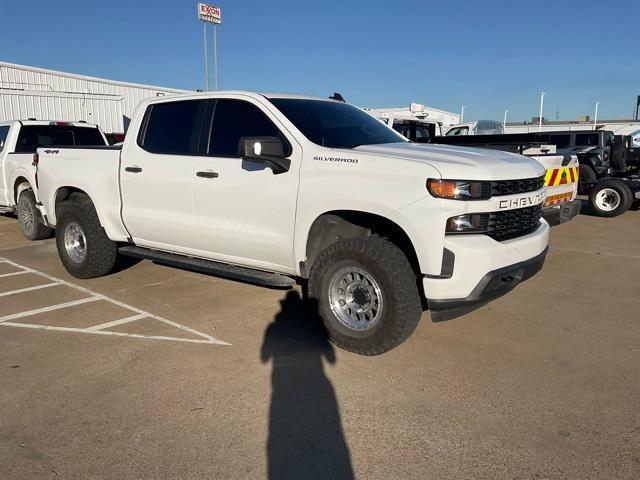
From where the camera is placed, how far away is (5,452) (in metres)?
2.88

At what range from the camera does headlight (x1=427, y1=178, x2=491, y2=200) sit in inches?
138

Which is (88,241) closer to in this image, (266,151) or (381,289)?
(266,151)

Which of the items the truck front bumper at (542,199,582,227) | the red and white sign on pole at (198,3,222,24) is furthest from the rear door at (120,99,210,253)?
the red and white sign on pole at (198,3,222,24)

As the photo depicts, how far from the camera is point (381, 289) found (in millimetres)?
3822

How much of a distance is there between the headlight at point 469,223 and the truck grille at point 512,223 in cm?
5

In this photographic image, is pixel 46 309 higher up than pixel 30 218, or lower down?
lower down

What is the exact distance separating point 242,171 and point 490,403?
8.60 ft

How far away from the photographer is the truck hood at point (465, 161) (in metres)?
3.55

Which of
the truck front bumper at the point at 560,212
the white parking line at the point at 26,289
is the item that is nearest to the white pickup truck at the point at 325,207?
the white parking line at the point at 26,289

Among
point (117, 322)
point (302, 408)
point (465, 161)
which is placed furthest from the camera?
point (117, 322)

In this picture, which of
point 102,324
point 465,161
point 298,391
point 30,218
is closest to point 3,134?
point 30,218

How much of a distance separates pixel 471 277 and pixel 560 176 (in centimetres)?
396

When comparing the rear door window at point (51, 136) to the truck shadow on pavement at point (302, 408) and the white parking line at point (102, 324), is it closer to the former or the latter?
the white parking line at point (102, 324)

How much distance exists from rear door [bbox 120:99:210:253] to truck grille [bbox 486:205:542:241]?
2674 millimetres
